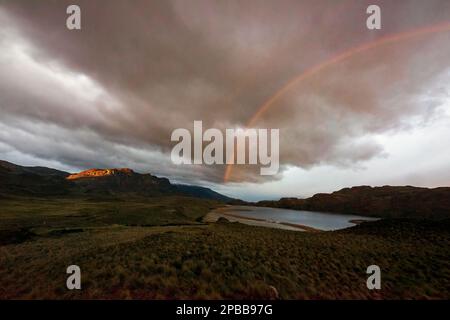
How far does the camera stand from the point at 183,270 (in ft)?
39.1

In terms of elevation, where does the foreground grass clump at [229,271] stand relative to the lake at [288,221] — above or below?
above

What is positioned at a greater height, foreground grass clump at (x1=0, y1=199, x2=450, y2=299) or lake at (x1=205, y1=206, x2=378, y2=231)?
foreground grass clump at (x1=0, y1=199, x2=450, y2=299)

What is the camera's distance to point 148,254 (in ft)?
48.3

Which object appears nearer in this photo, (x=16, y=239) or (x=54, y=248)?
(x=54, y=248)

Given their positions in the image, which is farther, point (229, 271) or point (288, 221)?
point (288, 221)

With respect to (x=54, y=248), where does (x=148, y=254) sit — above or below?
above

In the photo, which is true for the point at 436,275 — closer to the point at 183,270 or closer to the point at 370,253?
the point at 370,253

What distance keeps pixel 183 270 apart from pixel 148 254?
4307mm

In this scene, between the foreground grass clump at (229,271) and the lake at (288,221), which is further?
the lake at (288,221)

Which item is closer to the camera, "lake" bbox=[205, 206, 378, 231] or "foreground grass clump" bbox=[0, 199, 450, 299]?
"foreground grass clump" bbox=[0, 199, 450, 299]

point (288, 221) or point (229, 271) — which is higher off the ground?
point (229, 271)

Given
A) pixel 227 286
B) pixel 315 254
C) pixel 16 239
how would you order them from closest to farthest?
pixel 227 286, pixel 315 254, pixel 16 239
